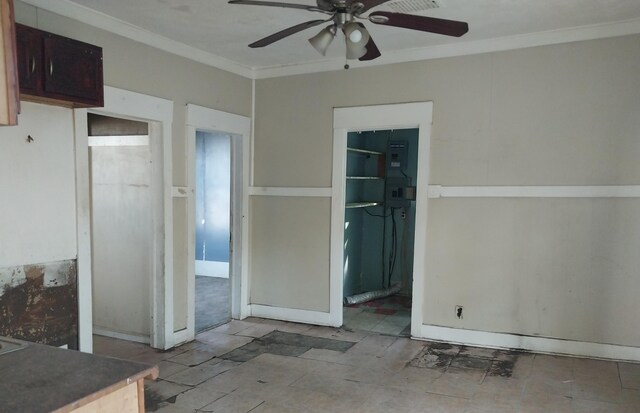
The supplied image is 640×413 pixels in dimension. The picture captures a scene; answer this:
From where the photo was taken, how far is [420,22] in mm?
2389

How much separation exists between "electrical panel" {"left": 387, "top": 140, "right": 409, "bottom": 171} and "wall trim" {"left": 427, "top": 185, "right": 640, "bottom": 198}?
171 cm

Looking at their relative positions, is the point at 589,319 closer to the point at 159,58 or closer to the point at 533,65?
the point at 533,65

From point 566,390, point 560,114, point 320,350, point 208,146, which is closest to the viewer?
point 566,390

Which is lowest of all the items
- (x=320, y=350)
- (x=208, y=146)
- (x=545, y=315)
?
(x=320, y=350)

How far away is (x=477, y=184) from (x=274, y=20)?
7.69ft

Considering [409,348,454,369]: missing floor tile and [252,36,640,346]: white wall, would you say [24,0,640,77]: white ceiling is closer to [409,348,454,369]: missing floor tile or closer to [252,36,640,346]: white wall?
[252,36,640,346]: white wall

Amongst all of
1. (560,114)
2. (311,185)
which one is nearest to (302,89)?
(311,185)

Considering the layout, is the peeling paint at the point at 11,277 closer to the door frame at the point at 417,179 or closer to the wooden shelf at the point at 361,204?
the door frame at the point at 417,179

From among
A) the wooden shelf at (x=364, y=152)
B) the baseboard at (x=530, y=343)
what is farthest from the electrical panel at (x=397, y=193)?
the baseboard at (x=530, y=343)

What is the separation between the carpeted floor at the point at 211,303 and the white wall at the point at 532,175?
2386 mm

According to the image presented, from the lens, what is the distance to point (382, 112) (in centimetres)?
464

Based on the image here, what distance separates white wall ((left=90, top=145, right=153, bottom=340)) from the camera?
4.43 m

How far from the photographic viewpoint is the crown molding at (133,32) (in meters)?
3.30

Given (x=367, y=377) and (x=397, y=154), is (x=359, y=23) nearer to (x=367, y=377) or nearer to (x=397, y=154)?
(x=367, y=377)
